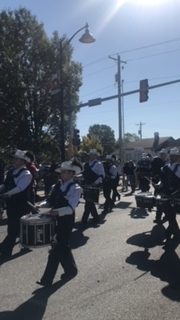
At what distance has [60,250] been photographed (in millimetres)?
6809

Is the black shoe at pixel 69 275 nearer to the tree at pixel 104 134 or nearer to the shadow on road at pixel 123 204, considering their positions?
the shadow on road at pixel 123 204

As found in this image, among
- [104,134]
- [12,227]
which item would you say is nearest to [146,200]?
[12,227]

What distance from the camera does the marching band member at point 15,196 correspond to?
26.9ft

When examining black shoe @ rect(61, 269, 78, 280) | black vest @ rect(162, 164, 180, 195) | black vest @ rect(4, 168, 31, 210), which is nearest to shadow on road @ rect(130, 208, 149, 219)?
black vest @ rect(162, 164, 180, 195)

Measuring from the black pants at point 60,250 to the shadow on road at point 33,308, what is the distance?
0.59 feet

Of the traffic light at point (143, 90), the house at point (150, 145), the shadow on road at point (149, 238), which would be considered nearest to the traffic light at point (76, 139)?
the traffic light at point (143, 90)

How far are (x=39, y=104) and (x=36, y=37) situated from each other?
496 centimetres

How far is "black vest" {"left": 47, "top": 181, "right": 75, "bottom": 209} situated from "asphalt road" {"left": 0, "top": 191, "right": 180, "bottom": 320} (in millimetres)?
1107

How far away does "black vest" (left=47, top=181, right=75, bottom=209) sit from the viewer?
272 inches

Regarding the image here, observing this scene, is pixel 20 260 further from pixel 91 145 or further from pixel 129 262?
pixel 91 145

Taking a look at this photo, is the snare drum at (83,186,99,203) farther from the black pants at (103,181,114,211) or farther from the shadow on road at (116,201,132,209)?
the shadow on road at (116,201,132,209)

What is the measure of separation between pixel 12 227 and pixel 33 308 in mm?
2381

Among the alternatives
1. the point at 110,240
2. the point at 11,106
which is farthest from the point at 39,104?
the point at 110,240

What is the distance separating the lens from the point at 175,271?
7570 millimetres
